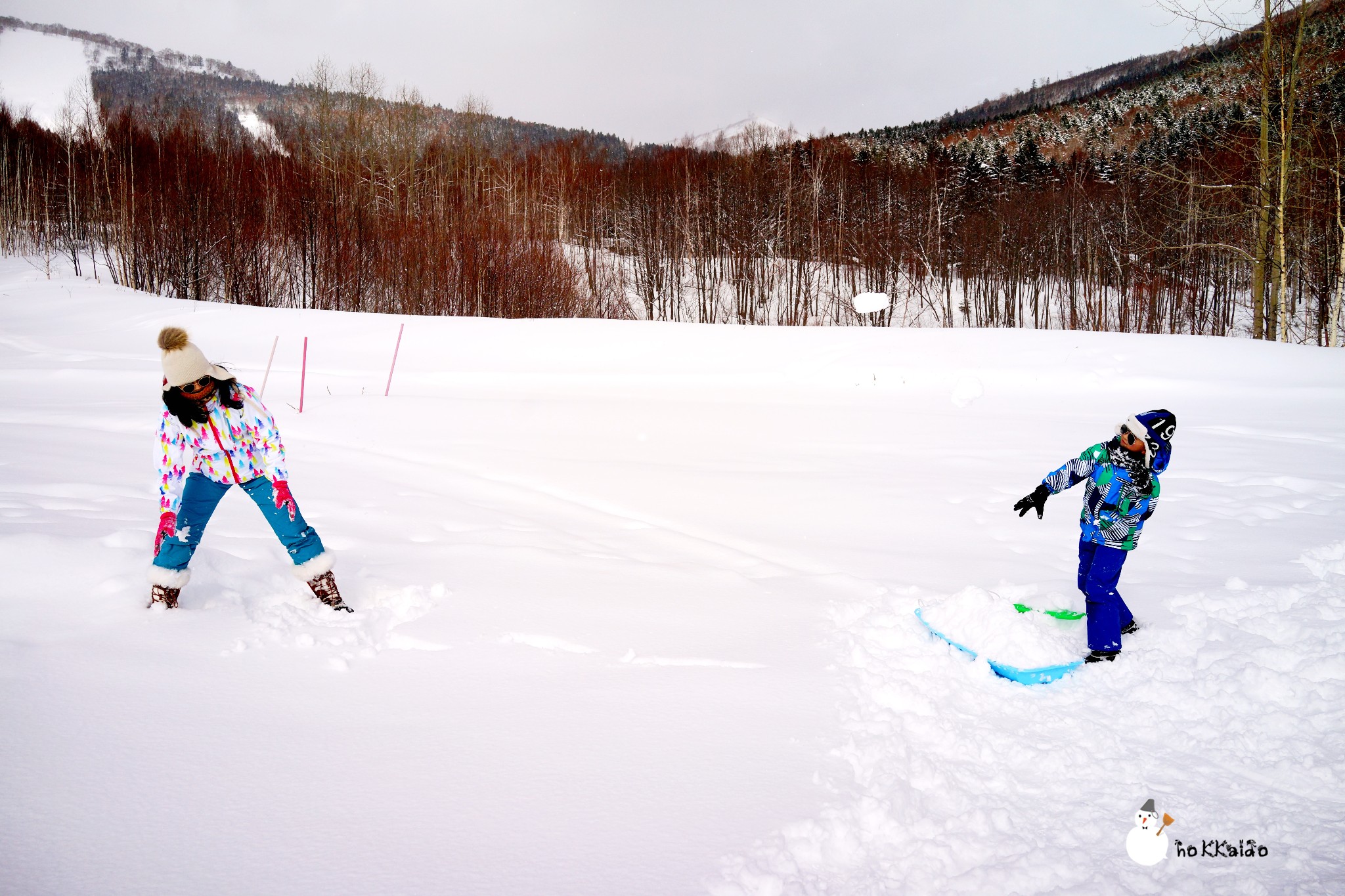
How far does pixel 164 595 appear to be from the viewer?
10.3 ft

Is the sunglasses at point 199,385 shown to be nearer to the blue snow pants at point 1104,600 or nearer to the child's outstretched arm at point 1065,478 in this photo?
the child's outstretched arm at point 1065,478

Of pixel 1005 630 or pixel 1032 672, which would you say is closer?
pixel 1032 672

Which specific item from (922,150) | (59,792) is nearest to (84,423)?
(59,792)

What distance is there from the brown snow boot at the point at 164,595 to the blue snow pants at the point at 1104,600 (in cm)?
442

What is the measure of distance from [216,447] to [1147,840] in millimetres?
3926

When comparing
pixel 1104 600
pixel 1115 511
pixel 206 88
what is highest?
pixel 206 88

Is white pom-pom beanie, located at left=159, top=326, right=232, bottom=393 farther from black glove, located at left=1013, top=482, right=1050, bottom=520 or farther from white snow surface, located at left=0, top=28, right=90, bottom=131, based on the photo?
white snow surface, located at left=0, top=28, right=90, bottom=131

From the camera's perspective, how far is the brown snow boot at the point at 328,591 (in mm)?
3387

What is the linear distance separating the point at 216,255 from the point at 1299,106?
30279 mm

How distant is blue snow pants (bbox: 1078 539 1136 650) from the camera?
332 centimetres

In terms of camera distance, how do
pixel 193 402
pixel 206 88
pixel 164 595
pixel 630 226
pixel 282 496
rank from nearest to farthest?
pixel 193 402 → pixel 164 595 → pixel 282 496 → pixel 630 226 → pixel 206 88

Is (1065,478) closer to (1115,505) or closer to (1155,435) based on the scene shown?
(1115,505)

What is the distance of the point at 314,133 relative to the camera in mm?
32031

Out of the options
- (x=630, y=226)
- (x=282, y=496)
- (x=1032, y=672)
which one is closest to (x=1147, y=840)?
(x=1032, y=672)
